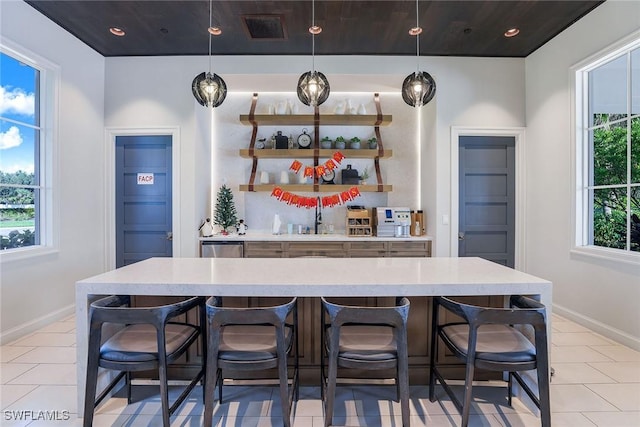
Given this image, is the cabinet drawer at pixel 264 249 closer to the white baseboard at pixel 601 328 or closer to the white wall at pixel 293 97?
the white wall at pixel 293 97

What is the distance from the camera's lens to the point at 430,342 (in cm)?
230

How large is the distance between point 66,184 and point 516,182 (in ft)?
17.9

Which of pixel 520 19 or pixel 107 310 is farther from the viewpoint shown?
pixel 520 19

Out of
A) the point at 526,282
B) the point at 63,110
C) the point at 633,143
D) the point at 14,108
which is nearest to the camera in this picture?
the point at 526,282

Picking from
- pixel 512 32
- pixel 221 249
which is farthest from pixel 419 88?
pixel 221 249

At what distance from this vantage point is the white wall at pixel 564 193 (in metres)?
3.06

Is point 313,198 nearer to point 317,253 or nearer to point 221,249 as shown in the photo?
point 317,253

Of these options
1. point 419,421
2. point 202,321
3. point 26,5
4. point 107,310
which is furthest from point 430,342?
point 26,5

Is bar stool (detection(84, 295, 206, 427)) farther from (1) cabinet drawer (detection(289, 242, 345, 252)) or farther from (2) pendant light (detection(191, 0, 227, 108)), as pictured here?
(1) cabinet drawer (detection(289, 242, 345, 252))

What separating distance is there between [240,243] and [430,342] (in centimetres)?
257

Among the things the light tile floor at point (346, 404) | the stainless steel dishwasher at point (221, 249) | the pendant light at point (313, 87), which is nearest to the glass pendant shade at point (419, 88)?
the pendant light at point (313, 87)

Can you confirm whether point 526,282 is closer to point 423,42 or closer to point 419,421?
point 419,421

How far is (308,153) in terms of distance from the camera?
4.51 m

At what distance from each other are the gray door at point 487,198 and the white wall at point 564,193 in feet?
0.74
